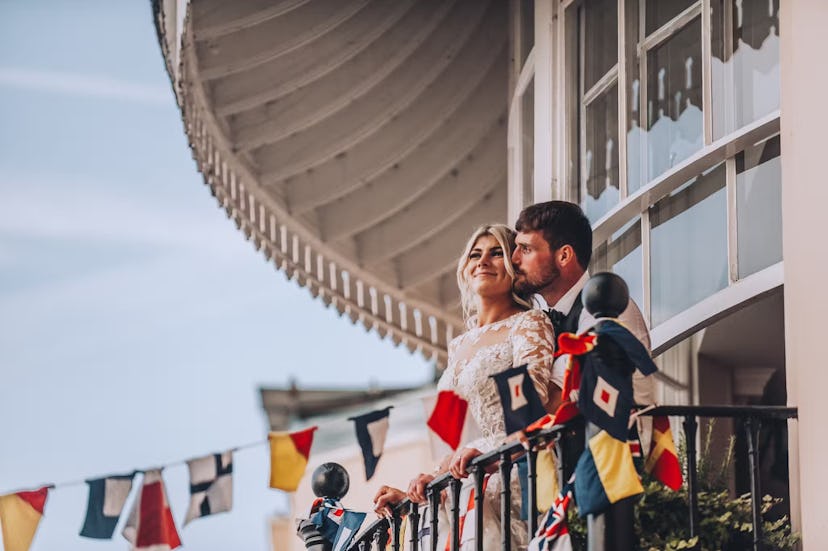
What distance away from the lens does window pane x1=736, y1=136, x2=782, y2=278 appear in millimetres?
6715

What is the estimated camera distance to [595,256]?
8062 mm

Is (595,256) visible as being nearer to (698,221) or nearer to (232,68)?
(698,221)

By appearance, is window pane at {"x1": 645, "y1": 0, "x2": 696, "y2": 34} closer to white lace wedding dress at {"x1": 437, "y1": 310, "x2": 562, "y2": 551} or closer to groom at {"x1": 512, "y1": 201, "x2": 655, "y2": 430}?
groom at {"x1": 512, "y1": 201, "x2": 655, "y2": 430}

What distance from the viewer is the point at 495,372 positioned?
640 centimetres

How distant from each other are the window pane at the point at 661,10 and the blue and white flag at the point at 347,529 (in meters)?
2.68

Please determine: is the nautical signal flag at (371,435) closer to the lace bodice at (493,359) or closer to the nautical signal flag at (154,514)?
the nautical signal flag at (154,514)

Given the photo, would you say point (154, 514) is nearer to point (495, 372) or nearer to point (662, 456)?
point (495, 372)

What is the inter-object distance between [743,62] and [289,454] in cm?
314

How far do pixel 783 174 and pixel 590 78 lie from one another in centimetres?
208

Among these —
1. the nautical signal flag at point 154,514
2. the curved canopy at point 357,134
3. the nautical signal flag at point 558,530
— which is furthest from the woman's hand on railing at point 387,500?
the curved canopy at point 357,134

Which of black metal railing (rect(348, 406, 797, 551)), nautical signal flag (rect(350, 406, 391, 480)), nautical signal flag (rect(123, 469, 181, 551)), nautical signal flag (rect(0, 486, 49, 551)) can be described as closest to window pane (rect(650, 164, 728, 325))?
black metal railing (rect(348, 406, 797, 551))

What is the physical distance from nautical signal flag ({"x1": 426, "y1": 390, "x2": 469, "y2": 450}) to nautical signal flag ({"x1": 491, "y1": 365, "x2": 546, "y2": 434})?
41.2 inches

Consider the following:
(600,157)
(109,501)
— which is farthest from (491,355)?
(109,501)

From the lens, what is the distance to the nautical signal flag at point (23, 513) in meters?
8.92
